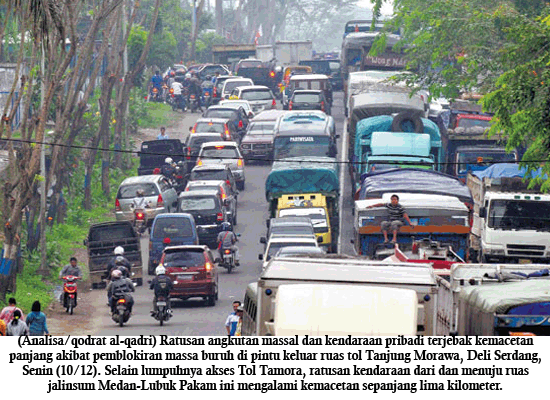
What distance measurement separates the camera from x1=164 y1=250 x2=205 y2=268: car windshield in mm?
31406

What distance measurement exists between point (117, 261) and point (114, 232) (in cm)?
356

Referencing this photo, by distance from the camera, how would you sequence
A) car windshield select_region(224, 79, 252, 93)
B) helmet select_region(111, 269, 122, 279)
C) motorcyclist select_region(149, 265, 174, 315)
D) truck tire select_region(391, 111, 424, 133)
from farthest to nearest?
1. car windshield select_region(224, 79, 252, 93)
2. truck tire select_region(391, 111, 424, 133)
3. helmet select_region(111, 269, 122, 279)
4. motorcyclist select_region(149, 265, 174, 315)

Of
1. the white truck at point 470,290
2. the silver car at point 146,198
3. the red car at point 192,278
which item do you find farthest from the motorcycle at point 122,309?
the silver car at point 146,198

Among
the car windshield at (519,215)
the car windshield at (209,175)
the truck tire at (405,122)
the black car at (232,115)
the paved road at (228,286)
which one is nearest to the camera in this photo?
the paved road at (228,286)

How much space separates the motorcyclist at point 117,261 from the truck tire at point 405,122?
13041mm

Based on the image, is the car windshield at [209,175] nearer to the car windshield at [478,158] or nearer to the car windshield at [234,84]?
the car windshield at [478,158]

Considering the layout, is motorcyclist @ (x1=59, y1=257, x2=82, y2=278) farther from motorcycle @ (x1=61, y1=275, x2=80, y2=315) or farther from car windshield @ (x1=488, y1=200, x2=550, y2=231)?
car windshield @ (x1=488, y1=200, x2=550, y2=231)

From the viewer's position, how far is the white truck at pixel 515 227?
3262 centimetres

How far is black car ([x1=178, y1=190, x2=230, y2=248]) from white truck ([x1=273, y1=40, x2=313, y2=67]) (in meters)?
48.2

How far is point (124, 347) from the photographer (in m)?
15.0

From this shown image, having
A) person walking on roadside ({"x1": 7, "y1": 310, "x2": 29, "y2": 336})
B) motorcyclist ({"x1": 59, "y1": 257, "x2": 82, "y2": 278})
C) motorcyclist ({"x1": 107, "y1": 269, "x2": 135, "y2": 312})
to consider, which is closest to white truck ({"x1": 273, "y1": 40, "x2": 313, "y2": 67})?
motorcyclist ({"x1": 59, "y1": 257, "x2": 82, "y2": 278})

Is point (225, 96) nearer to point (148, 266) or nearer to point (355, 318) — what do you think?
point (148, 266)

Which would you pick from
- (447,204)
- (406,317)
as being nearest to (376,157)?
(447,204)

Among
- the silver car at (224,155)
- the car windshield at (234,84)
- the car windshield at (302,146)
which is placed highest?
the car windshield at (234,84)
